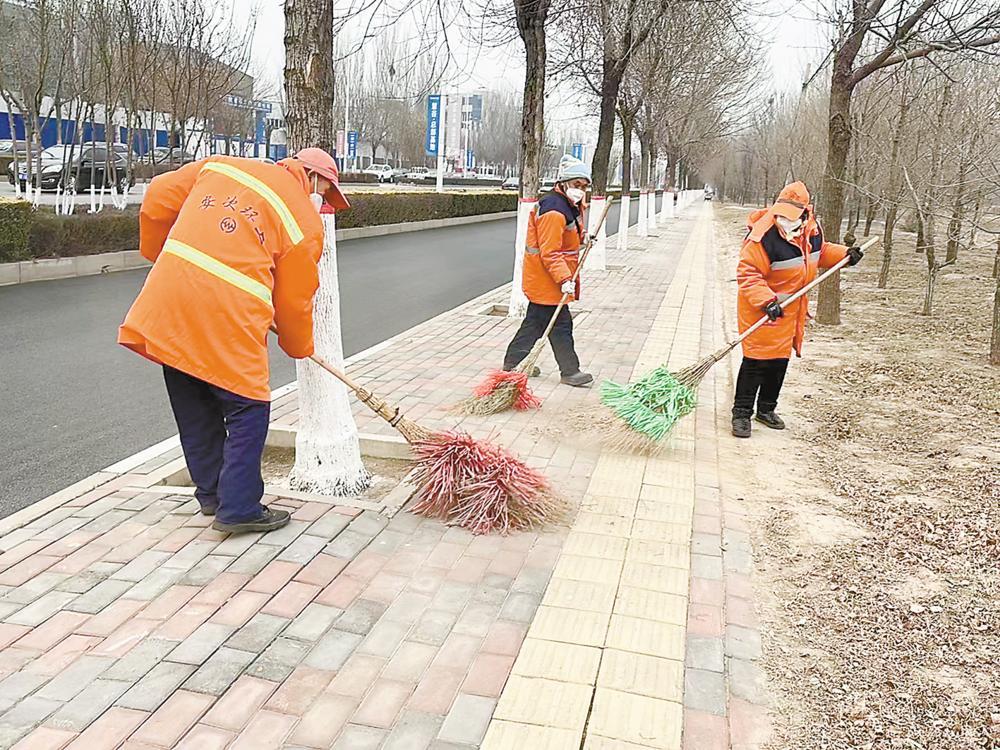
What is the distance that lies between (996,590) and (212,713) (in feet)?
9.90

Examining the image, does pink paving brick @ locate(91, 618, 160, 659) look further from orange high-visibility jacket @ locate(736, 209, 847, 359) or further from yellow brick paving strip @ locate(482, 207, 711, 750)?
orange high-visibility jacket @ locate(736, 209, 847, 359)

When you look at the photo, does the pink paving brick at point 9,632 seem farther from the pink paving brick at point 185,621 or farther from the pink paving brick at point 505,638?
the pink paving brick at point 505,638

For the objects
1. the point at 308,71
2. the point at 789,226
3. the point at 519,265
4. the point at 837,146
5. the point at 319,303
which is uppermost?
the point at 837,146

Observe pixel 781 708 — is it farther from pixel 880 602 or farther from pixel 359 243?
pixel 359 243

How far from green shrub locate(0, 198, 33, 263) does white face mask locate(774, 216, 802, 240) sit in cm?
929

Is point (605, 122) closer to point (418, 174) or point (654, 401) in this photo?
point (654, 401)

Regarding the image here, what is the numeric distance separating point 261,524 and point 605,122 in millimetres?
12706


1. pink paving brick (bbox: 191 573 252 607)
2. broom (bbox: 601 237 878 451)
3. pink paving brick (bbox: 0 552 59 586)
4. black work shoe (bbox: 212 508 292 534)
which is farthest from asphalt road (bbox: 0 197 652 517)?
broom (bbox: 601 237 878 451)

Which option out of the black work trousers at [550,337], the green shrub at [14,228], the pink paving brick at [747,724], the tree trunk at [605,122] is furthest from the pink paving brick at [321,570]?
the tree trunk at [605,122]

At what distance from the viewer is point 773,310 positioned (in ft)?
17.0

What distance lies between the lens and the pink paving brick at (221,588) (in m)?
3.00

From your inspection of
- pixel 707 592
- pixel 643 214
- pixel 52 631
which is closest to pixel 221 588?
pixel 52 631

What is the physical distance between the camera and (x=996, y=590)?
3506mm

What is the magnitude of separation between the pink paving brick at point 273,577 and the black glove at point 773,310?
3262mm
